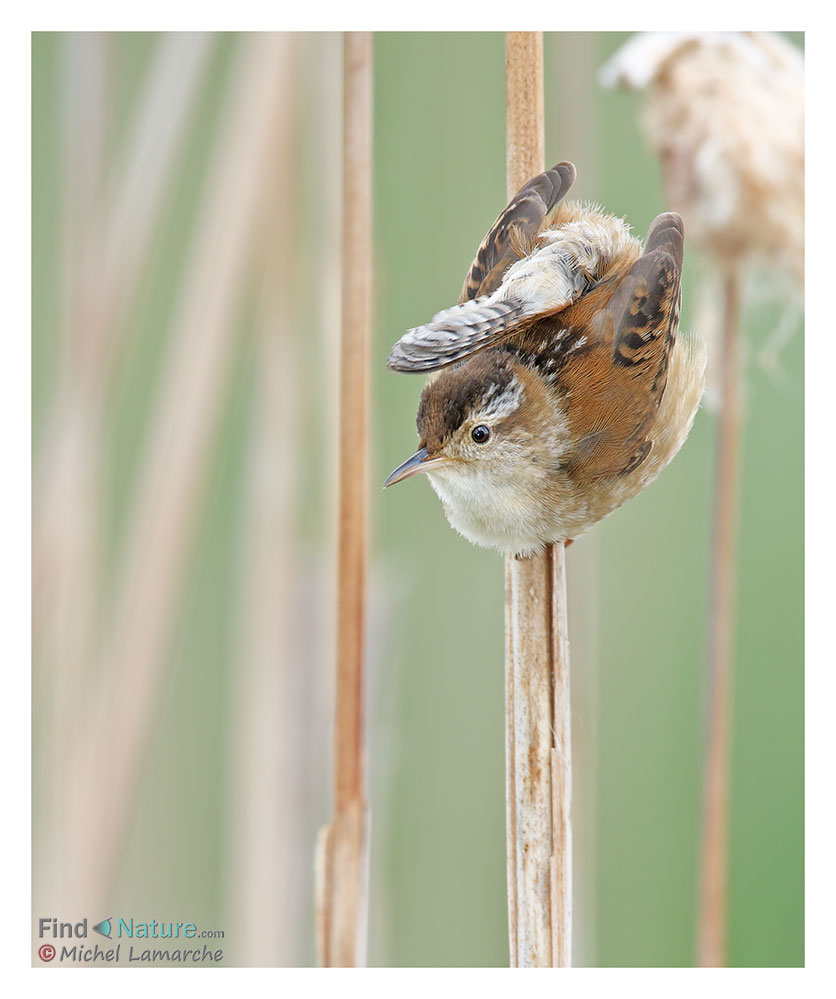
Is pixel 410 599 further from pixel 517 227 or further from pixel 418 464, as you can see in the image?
pixel 517 227

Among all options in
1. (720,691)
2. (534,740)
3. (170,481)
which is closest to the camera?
(534,740)

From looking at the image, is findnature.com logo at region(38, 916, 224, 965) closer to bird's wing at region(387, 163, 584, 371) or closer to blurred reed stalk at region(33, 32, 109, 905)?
blurred reed stalk at region(33, 32, 109, 905)

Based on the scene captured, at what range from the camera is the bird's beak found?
133 centimetres

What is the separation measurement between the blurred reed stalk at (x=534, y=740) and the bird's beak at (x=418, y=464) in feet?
0.71

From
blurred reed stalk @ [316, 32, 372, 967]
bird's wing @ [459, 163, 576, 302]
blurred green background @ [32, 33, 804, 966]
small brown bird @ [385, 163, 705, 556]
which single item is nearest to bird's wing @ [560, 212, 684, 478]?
small brown bird @ [385, 163, 705, 556]

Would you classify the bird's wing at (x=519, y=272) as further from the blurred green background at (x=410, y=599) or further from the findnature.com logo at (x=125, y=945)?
the findnature.com logo at (x=125, y=945)

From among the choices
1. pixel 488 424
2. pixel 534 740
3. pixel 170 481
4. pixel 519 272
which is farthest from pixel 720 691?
pixel 170 481

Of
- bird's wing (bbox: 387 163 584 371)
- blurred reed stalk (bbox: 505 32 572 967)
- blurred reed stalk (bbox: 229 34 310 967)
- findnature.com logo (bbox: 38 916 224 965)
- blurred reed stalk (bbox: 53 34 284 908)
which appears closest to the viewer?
bird's wing (bbox: 387 163 584 371)

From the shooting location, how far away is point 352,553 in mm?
1354

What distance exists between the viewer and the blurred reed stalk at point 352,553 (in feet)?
4.33

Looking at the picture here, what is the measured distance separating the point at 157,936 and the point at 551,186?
4.37 feet

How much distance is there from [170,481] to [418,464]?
555 millimetres

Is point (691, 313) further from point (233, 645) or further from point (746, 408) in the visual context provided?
point (233, 645)
